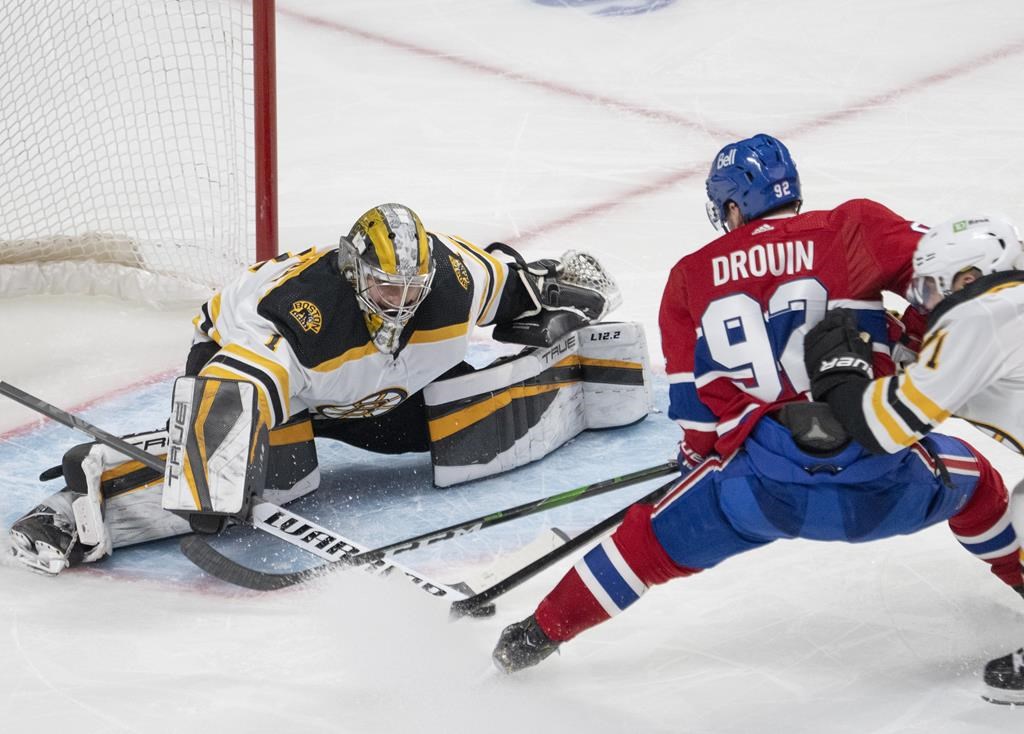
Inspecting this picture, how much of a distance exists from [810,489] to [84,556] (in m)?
1.58

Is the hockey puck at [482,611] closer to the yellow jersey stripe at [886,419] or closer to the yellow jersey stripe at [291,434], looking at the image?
the yellow jersey stripe at [291,434]

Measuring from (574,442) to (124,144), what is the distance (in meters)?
2.17

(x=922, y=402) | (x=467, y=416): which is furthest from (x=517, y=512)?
(x=922, y=402)

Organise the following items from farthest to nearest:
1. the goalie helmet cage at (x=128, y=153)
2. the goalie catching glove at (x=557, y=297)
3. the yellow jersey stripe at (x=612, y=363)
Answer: the goalie helmet cage at (x=128, y=153) → the yellow jersey stripe at (x=612, y=363) → the goalie catching glove at (x=557, y=297)

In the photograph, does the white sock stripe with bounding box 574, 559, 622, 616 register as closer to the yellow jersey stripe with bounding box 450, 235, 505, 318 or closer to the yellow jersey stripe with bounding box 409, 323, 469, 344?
the yellow jersey stripe with bounding box 409, 323, 469, 344

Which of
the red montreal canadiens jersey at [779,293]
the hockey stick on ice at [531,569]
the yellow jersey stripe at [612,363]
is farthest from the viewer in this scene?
the yellow jersey stripe at [612,363]

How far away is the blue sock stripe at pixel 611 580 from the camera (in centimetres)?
256

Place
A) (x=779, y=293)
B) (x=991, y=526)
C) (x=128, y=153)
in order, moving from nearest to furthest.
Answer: (x=779, y=293)
(x=991, y=526)
(x=128, y=153)

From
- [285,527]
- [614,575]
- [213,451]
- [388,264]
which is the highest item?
[388,264]

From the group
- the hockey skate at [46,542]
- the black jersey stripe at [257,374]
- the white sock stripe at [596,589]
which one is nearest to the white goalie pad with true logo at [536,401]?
the black jersey stripe at [257,374]

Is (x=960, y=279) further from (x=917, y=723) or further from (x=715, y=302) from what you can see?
(x=917, y=723)

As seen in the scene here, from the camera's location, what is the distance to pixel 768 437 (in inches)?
96.9

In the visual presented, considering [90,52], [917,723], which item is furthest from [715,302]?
[90,52]

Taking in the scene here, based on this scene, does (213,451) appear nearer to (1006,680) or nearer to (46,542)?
(46,542)
